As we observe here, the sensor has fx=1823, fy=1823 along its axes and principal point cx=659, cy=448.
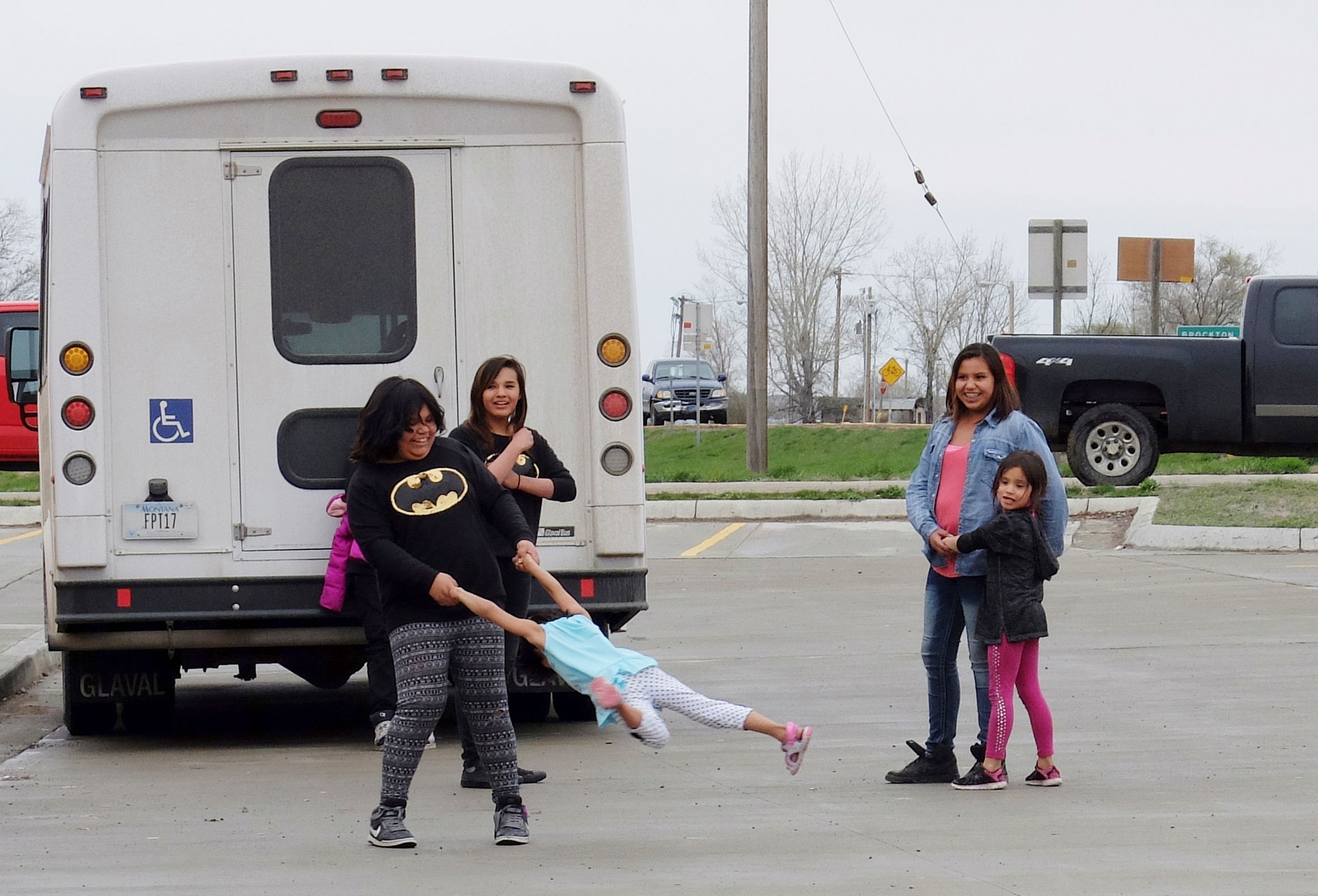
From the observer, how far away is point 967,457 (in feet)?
23.0

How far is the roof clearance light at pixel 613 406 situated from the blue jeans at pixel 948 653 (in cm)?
159

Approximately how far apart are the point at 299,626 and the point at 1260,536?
1077 cm

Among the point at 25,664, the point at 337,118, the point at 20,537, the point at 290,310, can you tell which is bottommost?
the point at 20,537

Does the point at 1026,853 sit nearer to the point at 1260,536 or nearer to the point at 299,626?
the point at 299,626

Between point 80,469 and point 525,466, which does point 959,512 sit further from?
point 80,469

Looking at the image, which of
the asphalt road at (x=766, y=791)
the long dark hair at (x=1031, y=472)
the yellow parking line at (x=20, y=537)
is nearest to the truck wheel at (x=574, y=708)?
the asphalt road at (x=766, y=791)

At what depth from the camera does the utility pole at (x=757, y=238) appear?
79.1 ft

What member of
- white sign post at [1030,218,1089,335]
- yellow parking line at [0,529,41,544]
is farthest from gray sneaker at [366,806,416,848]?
yellow parking line at [0,529,41,544]

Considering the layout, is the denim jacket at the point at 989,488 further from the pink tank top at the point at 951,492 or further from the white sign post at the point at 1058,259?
the white sign post at the point at 1058,259

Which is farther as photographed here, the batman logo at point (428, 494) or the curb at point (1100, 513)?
the curb at point (1100, 513)

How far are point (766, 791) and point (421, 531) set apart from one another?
1957mm

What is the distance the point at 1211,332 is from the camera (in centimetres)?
2183

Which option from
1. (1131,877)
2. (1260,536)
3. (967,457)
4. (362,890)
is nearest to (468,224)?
(967,457)

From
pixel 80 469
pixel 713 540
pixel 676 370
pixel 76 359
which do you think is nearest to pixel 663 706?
pixel 80 469
